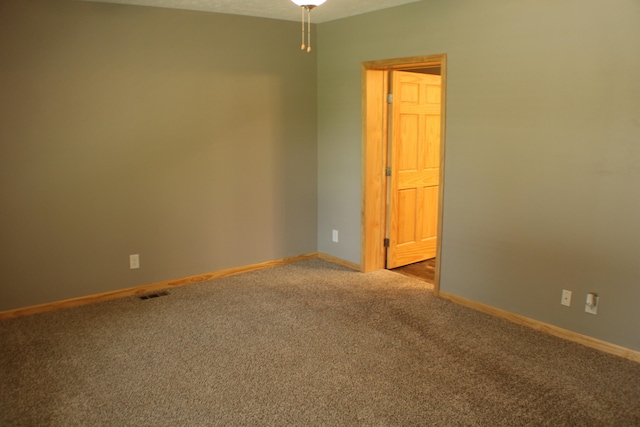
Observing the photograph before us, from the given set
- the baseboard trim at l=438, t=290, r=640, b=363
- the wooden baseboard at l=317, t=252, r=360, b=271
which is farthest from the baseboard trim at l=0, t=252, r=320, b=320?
the baseboard trim at l=438, t=290, r=640, b=363

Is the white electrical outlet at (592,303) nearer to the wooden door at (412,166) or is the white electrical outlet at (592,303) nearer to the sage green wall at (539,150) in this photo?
the sage green wall at (539,150)

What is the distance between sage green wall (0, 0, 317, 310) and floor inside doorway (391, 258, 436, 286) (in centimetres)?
112

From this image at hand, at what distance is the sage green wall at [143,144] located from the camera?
12.0 feet

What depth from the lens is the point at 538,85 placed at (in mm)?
3369

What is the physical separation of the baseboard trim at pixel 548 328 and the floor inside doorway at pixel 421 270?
0.58 metres

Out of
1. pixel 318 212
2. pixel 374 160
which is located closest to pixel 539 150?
pixel 374 160

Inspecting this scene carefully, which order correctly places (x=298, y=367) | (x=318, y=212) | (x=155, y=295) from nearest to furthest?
1. (x=298, y=367)
2. (x=155, y=295)
3. (x=318, y=212)

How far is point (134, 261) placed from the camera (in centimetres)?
423

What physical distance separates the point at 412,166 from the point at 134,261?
268 centimetres

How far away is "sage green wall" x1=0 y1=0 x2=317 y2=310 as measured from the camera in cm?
365

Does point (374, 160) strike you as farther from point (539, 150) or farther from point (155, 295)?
point (155, 295)

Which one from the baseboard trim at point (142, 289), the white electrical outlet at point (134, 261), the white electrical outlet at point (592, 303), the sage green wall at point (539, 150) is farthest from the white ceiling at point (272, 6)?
the white electrical outlet at point (592, 303)

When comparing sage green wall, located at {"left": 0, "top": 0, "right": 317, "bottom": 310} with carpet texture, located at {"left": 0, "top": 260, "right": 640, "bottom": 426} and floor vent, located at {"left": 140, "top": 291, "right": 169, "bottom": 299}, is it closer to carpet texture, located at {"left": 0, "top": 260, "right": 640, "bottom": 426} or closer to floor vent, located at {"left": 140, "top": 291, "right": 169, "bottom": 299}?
floor vent, located at {"left": 140, "top": 291, "right": 169, "bottom": 299}

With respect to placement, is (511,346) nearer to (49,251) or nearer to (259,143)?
(259,143)
